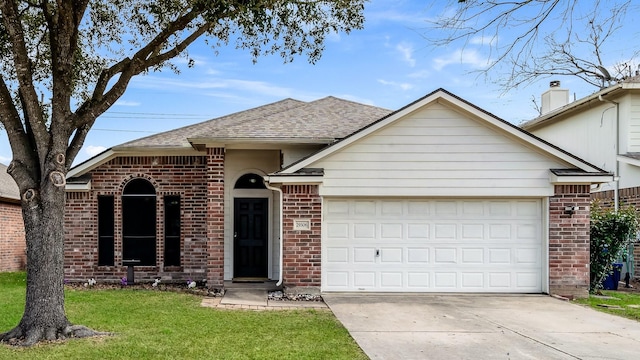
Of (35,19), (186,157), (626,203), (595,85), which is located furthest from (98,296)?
(595,85)

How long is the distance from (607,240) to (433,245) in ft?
13.4

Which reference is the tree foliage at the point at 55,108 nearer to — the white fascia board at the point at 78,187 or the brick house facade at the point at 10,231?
the white fascia board at the point at 78,187

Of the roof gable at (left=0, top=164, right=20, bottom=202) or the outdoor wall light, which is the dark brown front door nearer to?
the outdoor wall light

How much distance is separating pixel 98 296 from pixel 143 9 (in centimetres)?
580

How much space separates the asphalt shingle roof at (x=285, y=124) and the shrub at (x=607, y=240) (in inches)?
233

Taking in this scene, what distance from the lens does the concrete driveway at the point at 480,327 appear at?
22.1 feet

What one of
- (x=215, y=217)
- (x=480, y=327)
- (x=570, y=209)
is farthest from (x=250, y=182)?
(x=570, y=209)

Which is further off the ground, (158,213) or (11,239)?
(158,213)

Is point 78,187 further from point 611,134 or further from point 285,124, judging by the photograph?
point 611,134

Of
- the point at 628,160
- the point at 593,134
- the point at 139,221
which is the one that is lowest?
the point at 139,221

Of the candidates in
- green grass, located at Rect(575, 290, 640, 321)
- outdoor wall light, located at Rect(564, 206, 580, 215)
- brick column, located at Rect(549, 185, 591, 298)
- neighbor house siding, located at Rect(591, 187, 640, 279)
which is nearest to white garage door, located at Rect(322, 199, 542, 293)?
brick column, located at Rect(549, 185, 591, 298)

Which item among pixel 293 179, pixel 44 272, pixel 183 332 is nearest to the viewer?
pixel 44 272

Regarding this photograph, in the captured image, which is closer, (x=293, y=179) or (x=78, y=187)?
(x=293, y=179)

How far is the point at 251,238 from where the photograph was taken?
43.2ft
